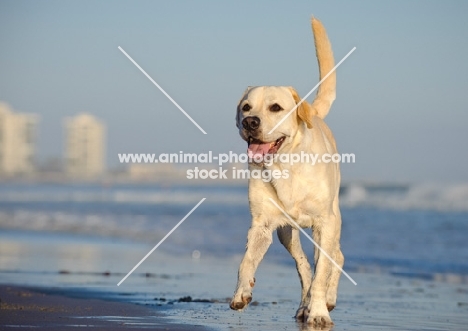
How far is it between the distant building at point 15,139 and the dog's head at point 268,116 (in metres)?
92.8

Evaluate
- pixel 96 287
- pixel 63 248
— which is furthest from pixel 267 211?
pixel 63 248

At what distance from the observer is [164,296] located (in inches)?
337

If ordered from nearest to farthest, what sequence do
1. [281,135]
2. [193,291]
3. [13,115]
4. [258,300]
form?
[281,135], [258,300], [193,291], [13,115]

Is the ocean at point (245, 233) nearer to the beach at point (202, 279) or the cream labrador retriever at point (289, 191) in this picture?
the beach at point (202, 279)

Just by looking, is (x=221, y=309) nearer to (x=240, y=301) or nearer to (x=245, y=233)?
(x=240, y=301)

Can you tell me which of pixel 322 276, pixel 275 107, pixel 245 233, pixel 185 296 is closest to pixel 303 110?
pixel 275 107

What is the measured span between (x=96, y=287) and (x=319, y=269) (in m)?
3.07

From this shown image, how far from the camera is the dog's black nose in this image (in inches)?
257

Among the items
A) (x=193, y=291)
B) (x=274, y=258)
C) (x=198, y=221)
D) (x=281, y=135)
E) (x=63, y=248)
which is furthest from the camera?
(x=198, y=221)

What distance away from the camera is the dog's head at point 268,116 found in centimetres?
659

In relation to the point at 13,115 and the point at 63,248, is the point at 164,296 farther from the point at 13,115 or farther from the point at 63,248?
the point at 13,115

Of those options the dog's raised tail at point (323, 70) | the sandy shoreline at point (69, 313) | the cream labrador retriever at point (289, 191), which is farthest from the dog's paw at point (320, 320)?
the dog's raised tail at point (323, 70)

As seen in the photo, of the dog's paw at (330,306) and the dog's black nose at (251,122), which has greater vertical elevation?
the dog's black nose at (251,122)

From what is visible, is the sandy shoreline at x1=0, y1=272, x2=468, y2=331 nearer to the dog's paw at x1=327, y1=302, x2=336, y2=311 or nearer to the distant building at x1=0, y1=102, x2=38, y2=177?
the dog's paw at x1=327, y1=302, x2=336, y2=311
